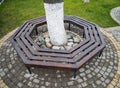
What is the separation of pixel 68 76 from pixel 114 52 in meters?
1.81

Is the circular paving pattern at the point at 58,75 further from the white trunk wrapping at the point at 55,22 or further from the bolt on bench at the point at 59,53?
the white trunk wrapping at the point at 55,22

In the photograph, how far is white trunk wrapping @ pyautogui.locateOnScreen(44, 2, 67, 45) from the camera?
4668 mm

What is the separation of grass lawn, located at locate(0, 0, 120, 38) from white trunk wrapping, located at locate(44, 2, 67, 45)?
7.51 ft

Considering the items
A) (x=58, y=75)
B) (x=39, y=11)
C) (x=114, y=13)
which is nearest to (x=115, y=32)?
(x=114, y=13)

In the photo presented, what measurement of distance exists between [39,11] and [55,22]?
11.0ft

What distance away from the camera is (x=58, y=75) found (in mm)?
4453

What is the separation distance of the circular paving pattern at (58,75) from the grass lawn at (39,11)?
213cm

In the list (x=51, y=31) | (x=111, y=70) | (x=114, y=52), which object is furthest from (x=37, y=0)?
(x=111, y=70)

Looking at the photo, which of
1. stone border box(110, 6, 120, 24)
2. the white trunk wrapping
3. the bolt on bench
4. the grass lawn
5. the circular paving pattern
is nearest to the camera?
the bolt on bench

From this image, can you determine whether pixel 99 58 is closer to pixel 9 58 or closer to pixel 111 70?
pixel 111 70

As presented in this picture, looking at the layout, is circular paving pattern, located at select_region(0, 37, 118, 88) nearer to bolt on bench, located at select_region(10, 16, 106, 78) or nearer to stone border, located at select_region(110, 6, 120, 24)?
bolt on bench, located at select_region(10, 16, 106, 78)

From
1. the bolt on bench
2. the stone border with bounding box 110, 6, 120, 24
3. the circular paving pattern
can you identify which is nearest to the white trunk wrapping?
the bolt on bench

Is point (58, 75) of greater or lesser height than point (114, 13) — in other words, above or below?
below

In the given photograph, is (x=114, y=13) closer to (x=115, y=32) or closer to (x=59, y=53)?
(x=115, y=32)
